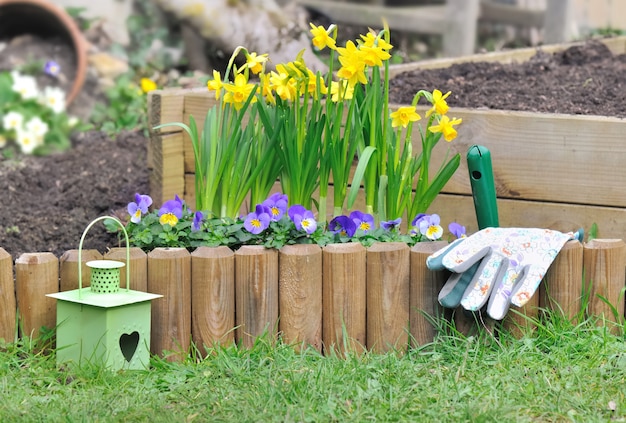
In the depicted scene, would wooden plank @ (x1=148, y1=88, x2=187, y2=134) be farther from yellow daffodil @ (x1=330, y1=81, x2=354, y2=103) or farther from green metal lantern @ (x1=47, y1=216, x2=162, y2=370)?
green metal lantern @ (x1=47, y1=216, x2=162, y2=370)

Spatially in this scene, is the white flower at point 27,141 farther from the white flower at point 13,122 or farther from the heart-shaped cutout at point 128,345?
the heart-shaped cutout at point 128,345

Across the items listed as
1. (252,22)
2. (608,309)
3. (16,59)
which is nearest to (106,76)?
(16,59)

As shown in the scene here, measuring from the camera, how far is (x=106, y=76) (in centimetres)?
569

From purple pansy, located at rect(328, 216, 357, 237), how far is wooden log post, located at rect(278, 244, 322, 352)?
152mm

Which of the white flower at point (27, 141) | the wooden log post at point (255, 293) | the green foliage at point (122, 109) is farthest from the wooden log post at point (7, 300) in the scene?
the white flower at point (27, 141)

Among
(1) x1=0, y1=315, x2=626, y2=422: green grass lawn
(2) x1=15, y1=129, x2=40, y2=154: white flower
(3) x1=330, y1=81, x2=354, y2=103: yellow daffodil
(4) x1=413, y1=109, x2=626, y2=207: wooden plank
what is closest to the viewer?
(1) x1=0, y1=315, x2=626, y2=422: green grass lawn

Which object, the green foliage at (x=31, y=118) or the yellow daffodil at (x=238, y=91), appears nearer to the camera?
the yellow daffodil at (x=238, y=91)

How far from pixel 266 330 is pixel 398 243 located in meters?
0.42

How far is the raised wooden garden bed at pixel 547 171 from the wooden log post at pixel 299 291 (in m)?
0.75

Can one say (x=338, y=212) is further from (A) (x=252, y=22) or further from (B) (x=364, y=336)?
(A) (x=252, y=22)

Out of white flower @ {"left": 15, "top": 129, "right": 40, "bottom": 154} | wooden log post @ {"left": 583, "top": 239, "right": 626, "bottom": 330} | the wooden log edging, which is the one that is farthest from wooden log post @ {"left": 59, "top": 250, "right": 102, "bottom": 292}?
white flower @ {"left": 15, "top": 129, "right": 40, "bottom": 154}

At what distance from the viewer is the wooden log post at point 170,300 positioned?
2.53 metres

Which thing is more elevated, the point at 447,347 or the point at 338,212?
the point at 338,212

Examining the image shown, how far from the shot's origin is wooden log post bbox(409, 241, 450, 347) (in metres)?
2.60
